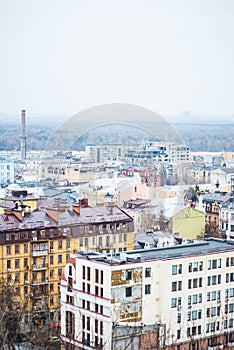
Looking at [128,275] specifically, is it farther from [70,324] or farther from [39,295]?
[39,295]

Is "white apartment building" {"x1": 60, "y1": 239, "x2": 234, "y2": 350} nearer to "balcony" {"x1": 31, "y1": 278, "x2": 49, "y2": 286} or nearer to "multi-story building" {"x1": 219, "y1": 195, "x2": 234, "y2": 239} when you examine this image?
"balcony" {"x1": 31, "y1": 278, "x2": 49, "y2": 286}

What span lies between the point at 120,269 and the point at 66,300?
17.3 inches

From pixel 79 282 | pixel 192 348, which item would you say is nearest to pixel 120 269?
pixel 79 282

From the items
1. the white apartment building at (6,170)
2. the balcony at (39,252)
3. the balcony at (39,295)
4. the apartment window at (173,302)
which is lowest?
the balcony at (39,295)

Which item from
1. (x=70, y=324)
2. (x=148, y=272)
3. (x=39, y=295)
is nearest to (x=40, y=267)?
(x=39, y=295)

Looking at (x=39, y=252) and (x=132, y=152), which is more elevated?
(x=132, y=152)

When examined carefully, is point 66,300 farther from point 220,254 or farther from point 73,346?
point 220,254

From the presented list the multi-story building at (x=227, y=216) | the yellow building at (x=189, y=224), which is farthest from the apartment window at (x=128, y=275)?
the multi-story building at (x=227, y=216)

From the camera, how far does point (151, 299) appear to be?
3.80 meters

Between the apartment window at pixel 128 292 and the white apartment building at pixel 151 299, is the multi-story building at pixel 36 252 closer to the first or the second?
the white apartment building at pixel 151 299

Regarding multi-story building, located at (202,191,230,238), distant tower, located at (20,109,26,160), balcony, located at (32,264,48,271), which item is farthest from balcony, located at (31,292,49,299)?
distant tower, located at (20,109,26,160)

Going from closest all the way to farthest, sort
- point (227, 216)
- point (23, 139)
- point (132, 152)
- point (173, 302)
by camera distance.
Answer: point (173, 302)
point (132, 152)
point (227, 216)
point (23, 139)

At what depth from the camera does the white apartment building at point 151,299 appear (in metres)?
3.68

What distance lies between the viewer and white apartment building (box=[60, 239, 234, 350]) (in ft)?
12.1
